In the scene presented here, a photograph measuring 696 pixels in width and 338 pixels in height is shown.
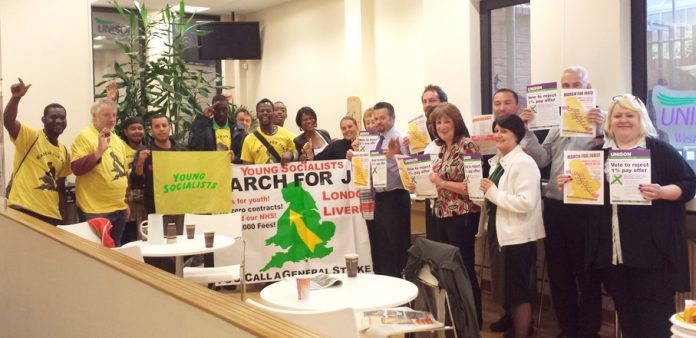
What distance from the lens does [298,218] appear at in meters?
6.25

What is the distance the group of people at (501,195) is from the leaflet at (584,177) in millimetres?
53

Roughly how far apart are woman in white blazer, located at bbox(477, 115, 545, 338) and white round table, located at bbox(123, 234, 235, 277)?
1841 mm

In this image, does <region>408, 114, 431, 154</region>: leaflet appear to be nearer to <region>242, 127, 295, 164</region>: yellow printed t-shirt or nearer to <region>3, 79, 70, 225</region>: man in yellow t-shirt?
<region>242, 127, 295, 164</region>: yellow printed t-shirt

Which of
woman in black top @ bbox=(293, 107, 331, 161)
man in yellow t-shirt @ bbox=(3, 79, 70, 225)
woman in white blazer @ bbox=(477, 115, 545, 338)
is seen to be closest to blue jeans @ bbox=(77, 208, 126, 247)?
man in yellow t-shirt @ bbox=(3, 79, 70, 225)

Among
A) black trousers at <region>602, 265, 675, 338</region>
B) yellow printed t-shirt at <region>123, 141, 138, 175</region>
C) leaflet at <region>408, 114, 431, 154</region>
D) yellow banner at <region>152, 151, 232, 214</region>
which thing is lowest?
black trousers at <region>602, 265, 675, 338</region>

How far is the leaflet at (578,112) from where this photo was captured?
431 cm

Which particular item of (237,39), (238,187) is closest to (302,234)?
(238,187)

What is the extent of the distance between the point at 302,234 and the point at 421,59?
121 inches

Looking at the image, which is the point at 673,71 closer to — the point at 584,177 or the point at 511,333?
the point at 584,177

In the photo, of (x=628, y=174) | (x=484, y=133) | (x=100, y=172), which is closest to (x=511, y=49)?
(x=484, y=133)

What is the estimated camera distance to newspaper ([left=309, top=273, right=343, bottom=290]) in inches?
145

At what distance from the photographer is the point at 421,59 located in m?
8.44

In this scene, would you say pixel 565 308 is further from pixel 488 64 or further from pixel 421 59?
pixel 421 59

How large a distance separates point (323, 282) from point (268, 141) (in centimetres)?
288
